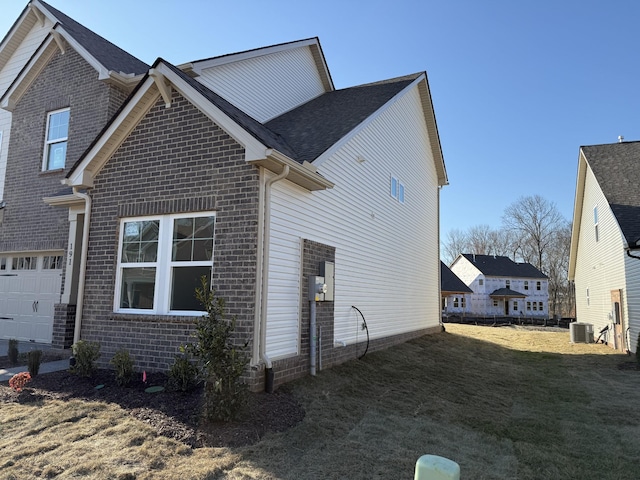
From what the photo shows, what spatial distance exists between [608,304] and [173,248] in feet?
56.2

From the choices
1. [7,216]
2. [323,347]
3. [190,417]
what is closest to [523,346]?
[323,347]

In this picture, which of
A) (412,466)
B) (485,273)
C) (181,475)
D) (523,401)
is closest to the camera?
(181,475)

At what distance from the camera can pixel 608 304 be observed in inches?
696

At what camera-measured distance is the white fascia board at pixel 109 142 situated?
7930 millimetres

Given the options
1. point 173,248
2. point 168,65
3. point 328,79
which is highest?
point 328,79

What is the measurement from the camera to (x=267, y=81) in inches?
521

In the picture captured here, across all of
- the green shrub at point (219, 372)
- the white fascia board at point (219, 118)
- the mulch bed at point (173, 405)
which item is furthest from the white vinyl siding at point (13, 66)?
the green shrub at point (219, 372)

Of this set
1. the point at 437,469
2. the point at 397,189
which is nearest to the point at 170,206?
the point at 437,469

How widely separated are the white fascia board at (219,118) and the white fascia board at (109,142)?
43 cm

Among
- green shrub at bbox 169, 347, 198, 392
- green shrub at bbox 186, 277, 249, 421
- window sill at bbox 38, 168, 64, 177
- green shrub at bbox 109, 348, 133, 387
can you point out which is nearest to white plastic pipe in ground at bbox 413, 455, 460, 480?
green shrub at bbox 186, 277, 249, 421

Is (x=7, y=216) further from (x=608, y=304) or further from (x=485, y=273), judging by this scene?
(x=485, y=273)

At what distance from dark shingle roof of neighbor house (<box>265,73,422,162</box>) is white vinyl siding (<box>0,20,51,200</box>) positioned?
7.23 m

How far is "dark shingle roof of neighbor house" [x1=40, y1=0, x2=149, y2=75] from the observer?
11281mm

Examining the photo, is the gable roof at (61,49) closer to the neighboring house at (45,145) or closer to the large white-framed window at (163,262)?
the neighboring house at (45,145)
